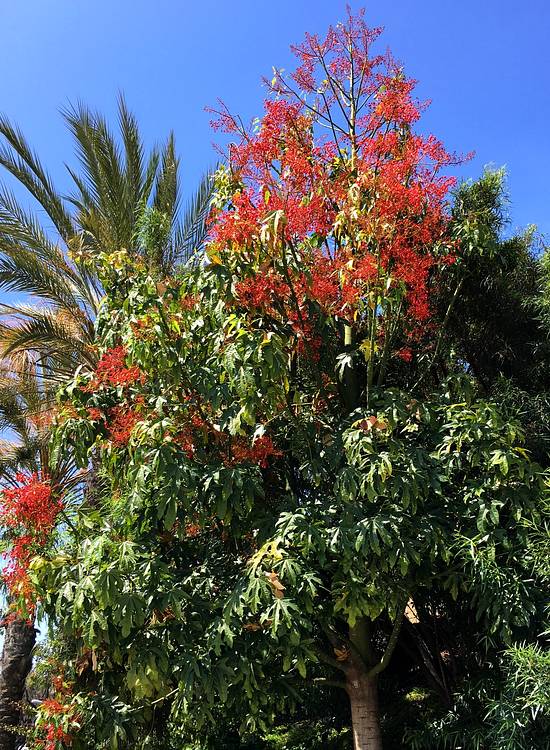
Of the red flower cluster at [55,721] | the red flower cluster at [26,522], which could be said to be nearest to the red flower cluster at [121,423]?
the red flower cluster at [26,522]

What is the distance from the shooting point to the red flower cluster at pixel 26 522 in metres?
4.20

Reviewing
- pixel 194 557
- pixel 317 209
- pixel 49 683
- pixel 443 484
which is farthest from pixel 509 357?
pixel 49 683

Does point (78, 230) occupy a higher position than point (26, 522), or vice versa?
point (78, 230)

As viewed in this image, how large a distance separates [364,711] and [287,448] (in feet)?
6.19

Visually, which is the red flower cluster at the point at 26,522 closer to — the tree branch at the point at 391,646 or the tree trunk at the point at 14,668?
the tree branch at the point at 391,646

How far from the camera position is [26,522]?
168 inches

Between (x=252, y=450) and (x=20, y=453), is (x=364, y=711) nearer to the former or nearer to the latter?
(x=252, y=450)

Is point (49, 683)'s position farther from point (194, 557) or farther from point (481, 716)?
point (481, 716)

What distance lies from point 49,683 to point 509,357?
208 inches

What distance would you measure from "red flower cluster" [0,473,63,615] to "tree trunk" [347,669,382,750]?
89.6 inches

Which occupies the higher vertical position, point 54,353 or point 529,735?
point 54,353

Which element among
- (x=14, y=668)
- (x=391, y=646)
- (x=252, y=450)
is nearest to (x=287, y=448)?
(x=252, y=450)

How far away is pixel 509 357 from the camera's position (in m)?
5.66

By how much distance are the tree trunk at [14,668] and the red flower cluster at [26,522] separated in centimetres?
267
